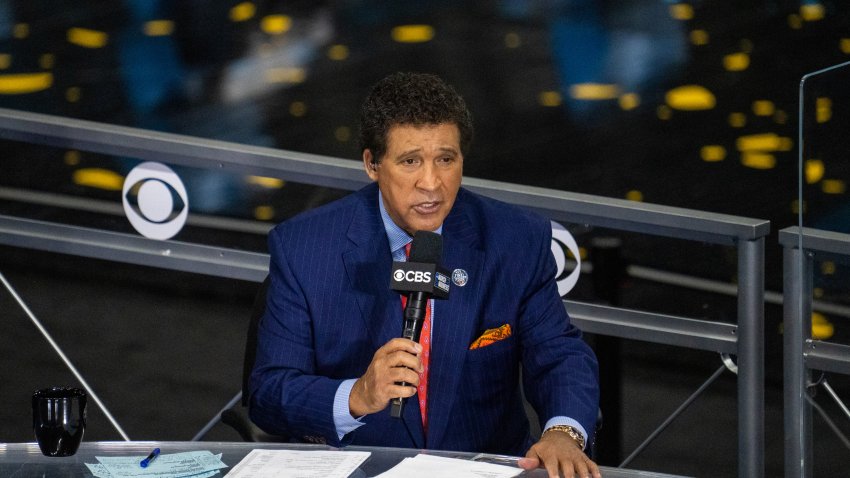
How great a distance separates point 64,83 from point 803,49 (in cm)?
328

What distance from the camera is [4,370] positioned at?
499cm

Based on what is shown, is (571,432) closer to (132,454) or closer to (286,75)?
(132,454)

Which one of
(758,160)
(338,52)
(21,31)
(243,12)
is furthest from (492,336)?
(21,31)

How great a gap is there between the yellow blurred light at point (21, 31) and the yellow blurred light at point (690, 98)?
119 inches

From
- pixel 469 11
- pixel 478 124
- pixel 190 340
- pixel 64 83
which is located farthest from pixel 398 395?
pixel 64 83

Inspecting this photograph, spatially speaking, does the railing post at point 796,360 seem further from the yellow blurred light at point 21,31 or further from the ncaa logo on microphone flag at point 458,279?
the yellow blurred light at point 21,31

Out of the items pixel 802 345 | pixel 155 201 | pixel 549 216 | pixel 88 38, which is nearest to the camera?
pixel 802 345

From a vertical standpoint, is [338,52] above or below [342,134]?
above

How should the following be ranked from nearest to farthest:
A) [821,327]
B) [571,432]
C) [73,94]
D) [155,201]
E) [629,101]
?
[571,432] → [821,327] → [155,201] → [629,101] → [73,94]

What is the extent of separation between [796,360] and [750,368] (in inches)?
10.9

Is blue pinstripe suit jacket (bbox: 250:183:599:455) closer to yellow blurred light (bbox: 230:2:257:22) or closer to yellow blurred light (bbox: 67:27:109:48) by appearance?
yellow blurred light (bbox: 230:2:257:22)

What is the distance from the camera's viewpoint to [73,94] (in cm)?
628

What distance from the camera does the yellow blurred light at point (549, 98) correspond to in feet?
18.7

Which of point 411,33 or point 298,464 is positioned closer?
point 298,464
